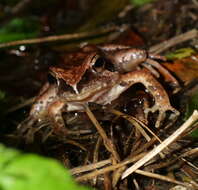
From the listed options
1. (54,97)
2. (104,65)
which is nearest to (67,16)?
(54,97)

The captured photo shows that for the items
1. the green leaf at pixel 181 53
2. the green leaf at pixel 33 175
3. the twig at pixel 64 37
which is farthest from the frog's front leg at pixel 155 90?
the green leaf at pixel 33 175

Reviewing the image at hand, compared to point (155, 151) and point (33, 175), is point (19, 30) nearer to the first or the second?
point (155, 151)

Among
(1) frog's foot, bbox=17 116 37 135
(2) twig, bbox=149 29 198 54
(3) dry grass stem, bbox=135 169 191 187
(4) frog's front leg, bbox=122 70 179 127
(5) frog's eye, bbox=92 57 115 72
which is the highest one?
(5) frog's eye, bbox=92 57 115 72

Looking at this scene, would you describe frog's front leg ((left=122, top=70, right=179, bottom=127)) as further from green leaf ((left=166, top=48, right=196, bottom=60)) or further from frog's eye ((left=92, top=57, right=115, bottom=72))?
green leaf ((left=166, top=48, right=196, bottom=60))

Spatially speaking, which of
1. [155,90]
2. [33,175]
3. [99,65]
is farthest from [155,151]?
[33,175]

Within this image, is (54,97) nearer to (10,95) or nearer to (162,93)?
(10,95)

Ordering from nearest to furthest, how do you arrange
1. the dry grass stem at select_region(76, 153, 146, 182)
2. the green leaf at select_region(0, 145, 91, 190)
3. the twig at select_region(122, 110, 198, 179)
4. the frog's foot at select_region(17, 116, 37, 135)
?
the green leaf at select_region(0, 145, 91, 190)
the twig at select_region(122, 110, 198, 179)
the dry grass stem at select_region(76, 153, 146, 182)
the frog's foot at select_region(17, 116, 37, 135)

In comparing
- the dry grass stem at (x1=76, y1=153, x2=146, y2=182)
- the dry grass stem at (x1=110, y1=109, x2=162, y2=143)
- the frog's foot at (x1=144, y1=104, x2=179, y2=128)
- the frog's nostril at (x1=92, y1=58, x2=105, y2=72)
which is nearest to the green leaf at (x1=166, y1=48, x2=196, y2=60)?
the frog's foot at (x1=144, y1=104, x2=179, y2=128)
